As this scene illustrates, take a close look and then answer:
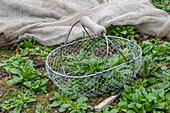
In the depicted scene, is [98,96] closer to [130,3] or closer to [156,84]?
[156,84]

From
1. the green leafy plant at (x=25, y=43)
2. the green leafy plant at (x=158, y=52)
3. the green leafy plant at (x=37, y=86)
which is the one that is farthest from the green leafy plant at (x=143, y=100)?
the green leafy plant at (x=25, y=43)

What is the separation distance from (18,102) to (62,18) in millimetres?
1257

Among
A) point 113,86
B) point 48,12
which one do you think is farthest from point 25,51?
point 113,86

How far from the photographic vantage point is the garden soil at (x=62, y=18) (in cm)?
227

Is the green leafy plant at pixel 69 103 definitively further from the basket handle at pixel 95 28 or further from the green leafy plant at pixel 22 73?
the basket handle at pixel 95 28

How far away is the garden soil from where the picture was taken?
89.3 inches

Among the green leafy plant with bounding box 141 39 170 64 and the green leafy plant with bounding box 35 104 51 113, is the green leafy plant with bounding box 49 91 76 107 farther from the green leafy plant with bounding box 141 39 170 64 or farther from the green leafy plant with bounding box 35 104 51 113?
the green leafy plant with bounding box 141 39 170 64

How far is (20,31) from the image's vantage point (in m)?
2.24

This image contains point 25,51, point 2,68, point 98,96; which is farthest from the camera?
point 25,51

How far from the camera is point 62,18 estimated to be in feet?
8.01

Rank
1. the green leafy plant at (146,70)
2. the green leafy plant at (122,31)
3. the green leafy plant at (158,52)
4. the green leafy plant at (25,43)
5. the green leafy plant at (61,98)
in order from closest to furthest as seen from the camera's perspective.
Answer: the green leafy plant at (61,98) < the green leafy plant at (146,70) < the green leafy plant at (158,52) < the green leafy plant at (25,43) < the green leafy plant at (122,31)

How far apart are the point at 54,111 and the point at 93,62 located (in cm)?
47

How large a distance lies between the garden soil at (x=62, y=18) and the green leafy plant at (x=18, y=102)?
2.86 feet

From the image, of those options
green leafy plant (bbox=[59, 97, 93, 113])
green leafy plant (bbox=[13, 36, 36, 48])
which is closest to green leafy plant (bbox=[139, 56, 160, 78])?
green leafy plant (bbox=[59, 97, 93, 113])
